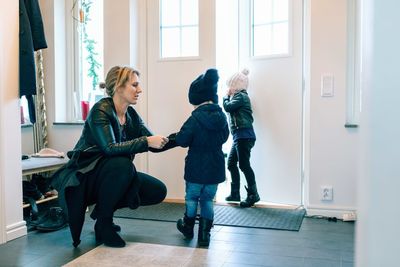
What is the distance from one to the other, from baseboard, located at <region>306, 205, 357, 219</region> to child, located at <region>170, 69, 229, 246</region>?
0.99m

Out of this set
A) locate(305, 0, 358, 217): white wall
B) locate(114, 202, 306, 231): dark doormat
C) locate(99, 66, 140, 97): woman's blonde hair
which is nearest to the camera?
locate(99, 66, 140, 97): woman's blonde hair

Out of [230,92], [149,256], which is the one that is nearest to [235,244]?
[149,256]

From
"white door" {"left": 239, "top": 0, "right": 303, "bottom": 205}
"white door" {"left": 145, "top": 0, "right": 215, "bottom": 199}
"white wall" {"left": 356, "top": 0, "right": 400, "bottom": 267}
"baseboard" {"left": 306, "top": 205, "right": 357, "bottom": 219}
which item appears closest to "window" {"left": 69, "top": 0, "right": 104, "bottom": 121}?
"white door" {"left": 145, "top": 0, "right": 215, "bottom": 199}

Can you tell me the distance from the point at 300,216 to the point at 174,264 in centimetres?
137

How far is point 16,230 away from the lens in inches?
102

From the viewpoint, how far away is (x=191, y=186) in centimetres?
255

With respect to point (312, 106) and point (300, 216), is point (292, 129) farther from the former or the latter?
point (300, 216)

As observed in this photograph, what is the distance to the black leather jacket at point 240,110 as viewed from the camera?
136 inches

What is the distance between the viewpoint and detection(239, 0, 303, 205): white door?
11.5 feet

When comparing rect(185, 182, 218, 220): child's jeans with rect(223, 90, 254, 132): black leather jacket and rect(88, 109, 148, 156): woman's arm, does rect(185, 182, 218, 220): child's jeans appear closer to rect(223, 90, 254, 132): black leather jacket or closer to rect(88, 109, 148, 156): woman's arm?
rect(88, 109, 148, 156): woman's arm

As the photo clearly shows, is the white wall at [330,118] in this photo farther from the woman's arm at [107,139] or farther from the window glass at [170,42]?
the woman's arm at [107,139]

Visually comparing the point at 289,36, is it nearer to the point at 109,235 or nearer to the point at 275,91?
the point at 275,91

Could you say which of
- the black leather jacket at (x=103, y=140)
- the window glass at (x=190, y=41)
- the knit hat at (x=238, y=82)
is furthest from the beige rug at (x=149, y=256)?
the window glass at (x=190, y=41)

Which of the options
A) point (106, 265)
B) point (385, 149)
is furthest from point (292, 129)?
point (385, 149)
